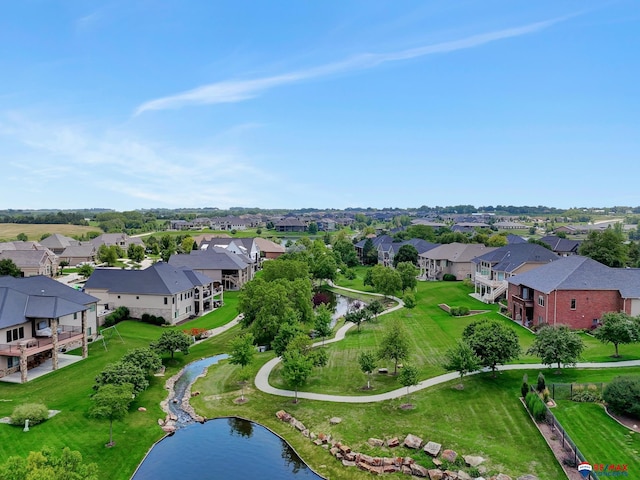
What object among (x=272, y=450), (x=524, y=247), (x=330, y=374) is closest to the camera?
(x=272, y=450)

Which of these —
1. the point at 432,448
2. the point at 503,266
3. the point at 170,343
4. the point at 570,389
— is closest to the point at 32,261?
the point at 170,343

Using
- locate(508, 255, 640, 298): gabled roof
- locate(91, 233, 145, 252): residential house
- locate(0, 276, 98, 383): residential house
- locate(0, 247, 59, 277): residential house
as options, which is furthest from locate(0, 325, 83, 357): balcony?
locate(91, 233, 145, 252): residential house

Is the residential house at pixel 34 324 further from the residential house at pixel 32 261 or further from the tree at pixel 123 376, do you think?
the residential house at pixel 32 261

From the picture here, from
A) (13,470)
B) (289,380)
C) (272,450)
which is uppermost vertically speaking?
(13,470)

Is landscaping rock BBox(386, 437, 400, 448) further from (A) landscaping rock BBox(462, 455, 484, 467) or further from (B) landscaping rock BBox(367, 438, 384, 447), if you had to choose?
(A) landscaping rock BBox(462, 455, 484, 467)

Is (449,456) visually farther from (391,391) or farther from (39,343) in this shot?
(39,343)

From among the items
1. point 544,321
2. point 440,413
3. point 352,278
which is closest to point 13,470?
point 440,413

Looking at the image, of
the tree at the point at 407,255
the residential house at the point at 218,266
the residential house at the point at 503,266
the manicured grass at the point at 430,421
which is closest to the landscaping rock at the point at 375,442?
the manicured grass at the point at 430,421

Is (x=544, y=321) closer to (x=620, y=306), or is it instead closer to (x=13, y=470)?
(x=620, y=306)
